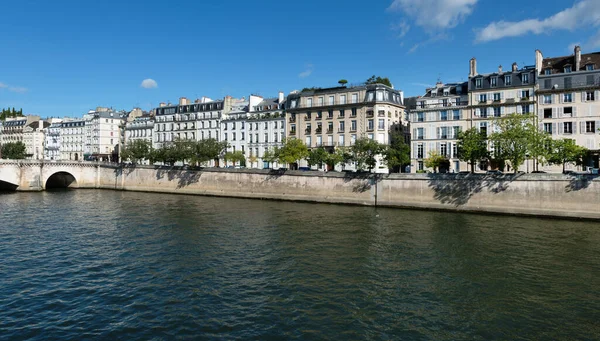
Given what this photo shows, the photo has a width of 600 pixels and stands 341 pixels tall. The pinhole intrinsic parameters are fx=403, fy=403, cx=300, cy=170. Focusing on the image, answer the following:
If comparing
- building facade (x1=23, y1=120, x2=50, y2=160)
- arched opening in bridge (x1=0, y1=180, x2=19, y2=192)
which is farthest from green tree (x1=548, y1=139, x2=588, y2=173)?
building facade (x1=23, y1=120, x2=50, y2=160)

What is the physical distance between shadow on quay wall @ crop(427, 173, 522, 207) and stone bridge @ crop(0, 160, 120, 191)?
61273 mm

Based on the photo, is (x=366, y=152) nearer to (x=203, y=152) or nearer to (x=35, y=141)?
(x=203, y=152)

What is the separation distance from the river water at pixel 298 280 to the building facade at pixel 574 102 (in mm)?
19537

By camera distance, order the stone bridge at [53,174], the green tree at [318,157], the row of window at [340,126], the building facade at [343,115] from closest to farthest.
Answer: the green tree at [318,157] → the row of window at [340,126] → the building facade at [343,115] → the stone bridge at [53,174]

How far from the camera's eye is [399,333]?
52.7ft

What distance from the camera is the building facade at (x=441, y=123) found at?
2467 inches

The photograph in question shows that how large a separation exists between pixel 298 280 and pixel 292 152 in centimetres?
4599

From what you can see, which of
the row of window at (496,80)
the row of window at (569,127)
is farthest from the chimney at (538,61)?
the row of window at (569,127)

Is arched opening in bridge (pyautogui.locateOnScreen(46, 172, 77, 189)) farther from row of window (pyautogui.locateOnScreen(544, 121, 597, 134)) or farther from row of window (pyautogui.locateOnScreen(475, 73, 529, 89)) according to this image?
row of window (pyautogui.locateOnScreen(544, 121, 597, 134))

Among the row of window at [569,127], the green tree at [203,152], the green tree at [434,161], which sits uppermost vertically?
the row of window at [569,127]

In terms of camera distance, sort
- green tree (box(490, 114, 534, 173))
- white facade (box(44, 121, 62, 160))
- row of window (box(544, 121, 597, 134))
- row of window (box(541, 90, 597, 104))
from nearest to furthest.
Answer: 1. green tree (box(490, 114, 534, 173))
2. row of window (box(541, 90, 597, 104))
3. row of window (box(544, 121, 597, 134))
4. white facade (box(44, 121, 62, 160))

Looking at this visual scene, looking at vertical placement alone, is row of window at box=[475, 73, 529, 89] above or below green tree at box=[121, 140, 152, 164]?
above

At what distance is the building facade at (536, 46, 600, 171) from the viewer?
5334 centimetres

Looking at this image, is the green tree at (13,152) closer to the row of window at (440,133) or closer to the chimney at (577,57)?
the row of window at (440,133)
